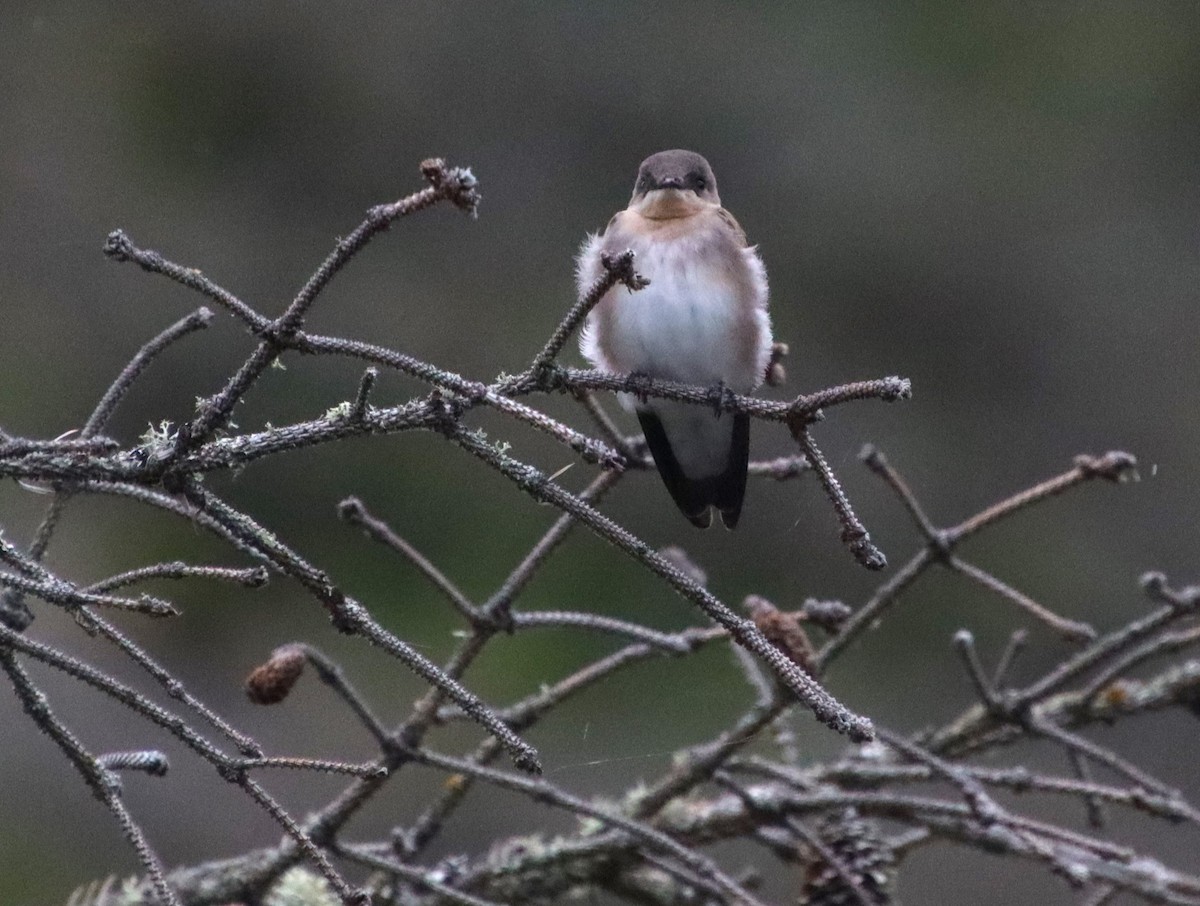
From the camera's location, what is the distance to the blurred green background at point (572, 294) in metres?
4.40

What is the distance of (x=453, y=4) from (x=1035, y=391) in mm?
2523

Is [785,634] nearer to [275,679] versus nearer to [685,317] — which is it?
[275,679]

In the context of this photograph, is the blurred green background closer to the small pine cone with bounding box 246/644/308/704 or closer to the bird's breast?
the bird's breast

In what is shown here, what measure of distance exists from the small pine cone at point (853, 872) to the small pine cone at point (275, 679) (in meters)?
0.61

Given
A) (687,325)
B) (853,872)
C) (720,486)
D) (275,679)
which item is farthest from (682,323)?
(275,679)

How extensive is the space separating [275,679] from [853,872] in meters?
0.68

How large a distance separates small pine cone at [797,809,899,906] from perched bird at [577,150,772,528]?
21.9 inches

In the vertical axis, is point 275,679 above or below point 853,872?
below

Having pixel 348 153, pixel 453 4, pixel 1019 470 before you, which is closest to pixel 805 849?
pixel 1019 470

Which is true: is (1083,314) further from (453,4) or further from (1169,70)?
(453,4)

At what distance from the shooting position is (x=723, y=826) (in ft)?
5.67

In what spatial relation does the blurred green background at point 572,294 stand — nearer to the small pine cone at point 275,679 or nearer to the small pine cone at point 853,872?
the small pine cone at point 853,872

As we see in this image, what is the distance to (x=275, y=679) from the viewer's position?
1372 millimetres

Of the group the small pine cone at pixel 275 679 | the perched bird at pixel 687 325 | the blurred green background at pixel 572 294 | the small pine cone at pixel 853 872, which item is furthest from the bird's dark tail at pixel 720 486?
the blurred green background at pixel 572 294
